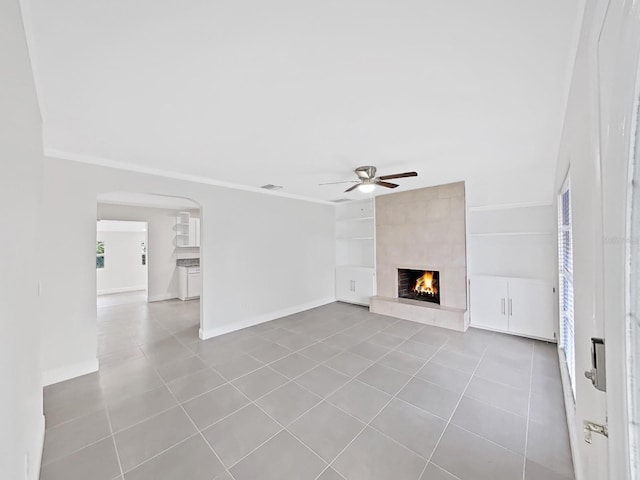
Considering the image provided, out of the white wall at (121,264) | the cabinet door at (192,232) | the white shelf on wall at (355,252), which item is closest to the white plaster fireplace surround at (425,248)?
the white shelf on wall at (355,252)

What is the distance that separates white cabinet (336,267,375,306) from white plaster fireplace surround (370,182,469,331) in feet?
0.80

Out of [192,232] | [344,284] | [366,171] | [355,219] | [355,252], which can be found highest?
[366,171]

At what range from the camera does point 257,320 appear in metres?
4.62

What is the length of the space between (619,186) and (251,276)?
4.46 metres

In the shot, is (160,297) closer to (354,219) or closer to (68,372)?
(68,372)

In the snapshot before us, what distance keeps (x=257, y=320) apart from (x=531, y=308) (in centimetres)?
428

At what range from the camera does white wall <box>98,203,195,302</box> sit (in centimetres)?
645

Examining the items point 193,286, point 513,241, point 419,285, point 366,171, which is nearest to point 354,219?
point 419,285

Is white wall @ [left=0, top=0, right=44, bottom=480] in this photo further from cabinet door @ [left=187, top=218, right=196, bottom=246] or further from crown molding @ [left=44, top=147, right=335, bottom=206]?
cabinet door @ [left=187, top=218, right=196, bottom=246]

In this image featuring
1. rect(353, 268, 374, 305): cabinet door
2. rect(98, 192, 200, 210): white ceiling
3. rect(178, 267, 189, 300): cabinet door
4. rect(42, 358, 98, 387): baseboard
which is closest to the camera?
rect(42, 358, 98, 387): baseboard

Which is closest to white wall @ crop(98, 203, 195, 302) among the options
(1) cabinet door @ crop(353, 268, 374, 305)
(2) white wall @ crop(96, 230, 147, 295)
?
(2) white wall @ crop(96, 230, 147, 295)

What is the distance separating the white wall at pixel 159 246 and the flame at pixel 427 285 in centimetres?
589

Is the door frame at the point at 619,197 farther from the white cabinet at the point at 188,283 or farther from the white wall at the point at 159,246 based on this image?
the white wall at the point at 159,246

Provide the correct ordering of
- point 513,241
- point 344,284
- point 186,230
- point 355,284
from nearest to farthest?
point 513,241, point 355,284, point 344,284, point 186,230
